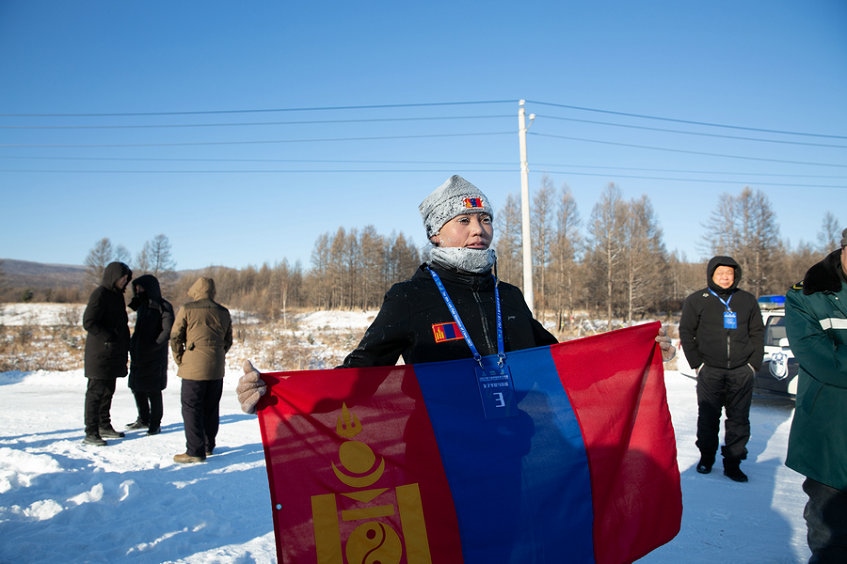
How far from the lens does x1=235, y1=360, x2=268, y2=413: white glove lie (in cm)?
216

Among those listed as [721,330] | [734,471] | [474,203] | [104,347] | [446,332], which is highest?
[474,203]

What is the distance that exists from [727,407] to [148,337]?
25.0 feet

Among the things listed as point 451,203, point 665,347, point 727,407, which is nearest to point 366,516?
point 451,203

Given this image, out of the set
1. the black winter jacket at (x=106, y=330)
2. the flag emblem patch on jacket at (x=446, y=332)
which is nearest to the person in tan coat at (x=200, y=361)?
the black winter jacket at (x=106, y=330)

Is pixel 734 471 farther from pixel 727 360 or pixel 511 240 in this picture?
pixel 511 240

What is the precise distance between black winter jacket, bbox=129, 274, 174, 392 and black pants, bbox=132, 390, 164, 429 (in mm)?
100

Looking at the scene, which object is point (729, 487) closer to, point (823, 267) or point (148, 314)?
point (823, 267)

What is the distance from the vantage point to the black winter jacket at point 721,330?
5.52 meters

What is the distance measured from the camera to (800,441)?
2.99 meters

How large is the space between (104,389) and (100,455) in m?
1.17

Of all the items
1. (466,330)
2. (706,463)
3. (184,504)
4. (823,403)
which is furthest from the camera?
(706,463)

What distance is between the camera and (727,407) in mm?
5602

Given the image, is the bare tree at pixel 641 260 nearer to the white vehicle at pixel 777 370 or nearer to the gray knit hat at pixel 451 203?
the white vehicle at pixel 777 370

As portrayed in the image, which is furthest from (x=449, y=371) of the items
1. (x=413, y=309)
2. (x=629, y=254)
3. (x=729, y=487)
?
(x=629, y=254)
